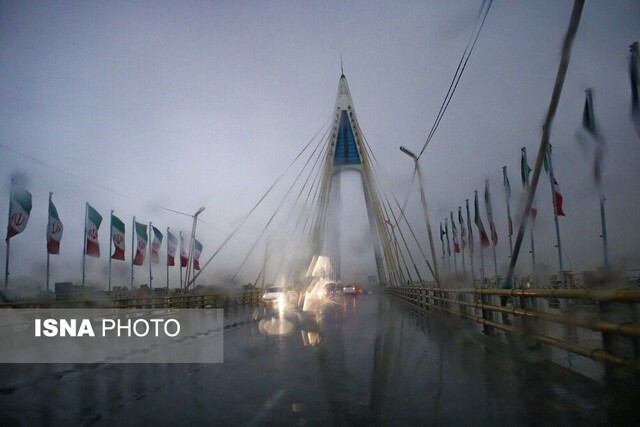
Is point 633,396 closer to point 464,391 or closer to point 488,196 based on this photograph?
point 464,391

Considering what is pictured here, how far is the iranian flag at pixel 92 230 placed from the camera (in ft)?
90.4

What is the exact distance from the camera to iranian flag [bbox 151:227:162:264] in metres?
35.9

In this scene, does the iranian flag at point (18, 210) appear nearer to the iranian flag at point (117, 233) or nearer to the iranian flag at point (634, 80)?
the iranian flag at point (117, 233)

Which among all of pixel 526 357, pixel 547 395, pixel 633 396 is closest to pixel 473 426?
pixel 547 395

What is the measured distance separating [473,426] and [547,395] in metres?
1.60

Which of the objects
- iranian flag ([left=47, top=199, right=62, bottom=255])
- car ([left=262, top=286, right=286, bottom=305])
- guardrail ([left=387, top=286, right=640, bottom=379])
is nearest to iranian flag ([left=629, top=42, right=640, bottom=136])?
guardrail ([left=387, top=286, right=640, bottom=379])

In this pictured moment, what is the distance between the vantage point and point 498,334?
1245 cm

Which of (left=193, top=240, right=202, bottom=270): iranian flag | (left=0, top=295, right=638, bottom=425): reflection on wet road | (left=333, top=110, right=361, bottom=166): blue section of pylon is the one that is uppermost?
(left=333, top=110, right=361, bottom=166): blue section of pylon

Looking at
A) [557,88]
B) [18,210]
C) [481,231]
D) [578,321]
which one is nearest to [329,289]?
[481,231]

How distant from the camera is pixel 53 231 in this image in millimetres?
25156

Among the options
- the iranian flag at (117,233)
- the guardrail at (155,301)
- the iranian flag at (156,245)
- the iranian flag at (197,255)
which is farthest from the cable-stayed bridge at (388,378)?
the iranian flag at (197,255)

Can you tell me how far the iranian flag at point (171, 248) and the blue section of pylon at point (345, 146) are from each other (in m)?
14.7

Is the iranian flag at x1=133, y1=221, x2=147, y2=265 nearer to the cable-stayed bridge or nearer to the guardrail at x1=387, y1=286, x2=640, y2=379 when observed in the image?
the cable-stayed bridge

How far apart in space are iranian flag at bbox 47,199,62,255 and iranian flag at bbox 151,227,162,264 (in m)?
10.7
